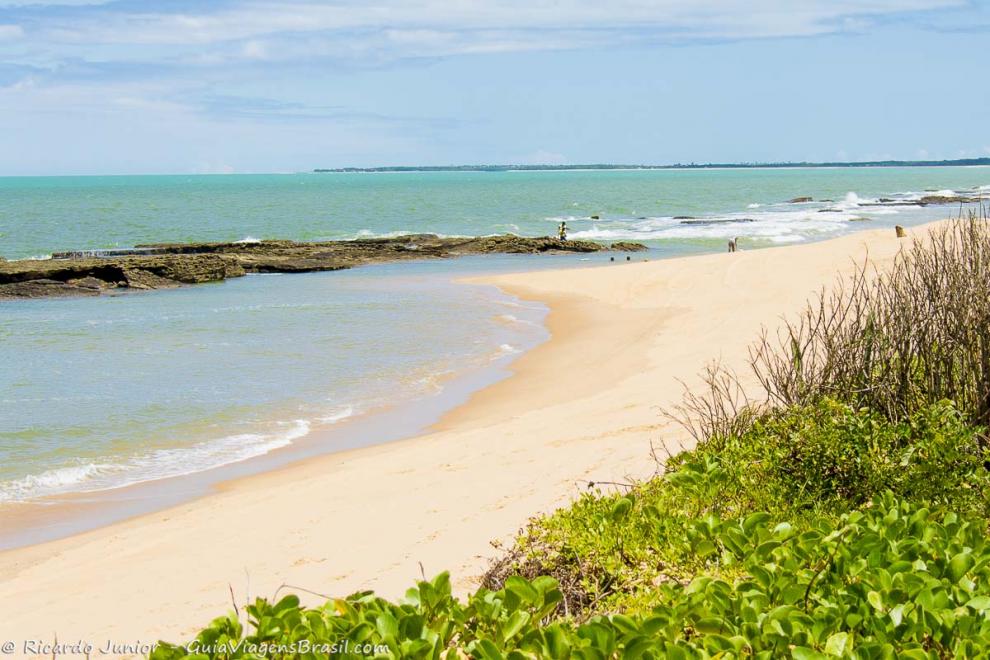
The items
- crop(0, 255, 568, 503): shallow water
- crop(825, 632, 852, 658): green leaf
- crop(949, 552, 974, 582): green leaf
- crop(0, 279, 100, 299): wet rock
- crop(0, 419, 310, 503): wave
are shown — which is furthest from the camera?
crop(0, 279, 100, 299): wet rock

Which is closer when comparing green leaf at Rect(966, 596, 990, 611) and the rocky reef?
green leaf at Rect(966, 596, 990, 611)

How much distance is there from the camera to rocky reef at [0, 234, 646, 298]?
28656mm

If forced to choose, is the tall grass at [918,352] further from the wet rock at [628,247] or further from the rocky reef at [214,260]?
the wet rock at [628,247]

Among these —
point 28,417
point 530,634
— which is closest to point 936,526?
point 530,634

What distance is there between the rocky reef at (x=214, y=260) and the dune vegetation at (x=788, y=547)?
2509cm

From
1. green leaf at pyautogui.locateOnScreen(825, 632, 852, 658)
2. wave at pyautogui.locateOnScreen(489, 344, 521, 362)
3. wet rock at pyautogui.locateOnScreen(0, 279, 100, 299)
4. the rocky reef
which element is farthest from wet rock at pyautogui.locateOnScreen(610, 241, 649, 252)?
green leaf at pyautogui.locateOnScreen(825, 632, 852, 658)

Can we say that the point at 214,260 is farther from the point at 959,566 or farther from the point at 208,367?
the point at 959,566

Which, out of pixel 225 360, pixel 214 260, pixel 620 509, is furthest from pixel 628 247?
pixel 620 509

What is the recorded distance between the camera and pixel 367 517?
296 inches

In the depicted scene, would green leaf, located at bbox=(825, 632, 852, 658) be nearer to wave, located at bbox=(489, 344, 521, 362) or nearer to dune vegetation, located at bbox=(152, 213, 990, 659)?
dune vegetation, located at bbox=(152, 213, 990, 659)

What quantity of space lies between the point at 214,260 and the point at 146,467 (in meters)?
22.3

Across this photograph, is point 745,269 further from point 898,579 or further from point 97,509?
point 898,579

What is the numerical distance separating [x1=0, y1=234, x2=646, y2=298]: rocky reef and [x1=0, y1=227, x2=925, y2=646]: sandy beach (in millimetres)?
18494

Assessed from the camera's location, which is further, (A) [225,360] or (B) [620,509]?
(A) [225,360]
